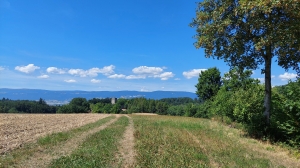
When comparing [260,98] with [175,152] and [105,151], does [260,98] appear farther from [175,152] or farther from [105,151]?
[105,151]

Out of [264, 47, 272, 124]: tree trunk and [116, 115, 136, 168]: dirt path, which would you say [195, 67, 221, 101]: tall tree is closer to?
[264, 47, 272, 124]: tree trunk

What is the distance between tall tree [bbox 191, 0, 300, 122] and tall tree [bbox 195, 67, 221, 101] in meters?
43.8

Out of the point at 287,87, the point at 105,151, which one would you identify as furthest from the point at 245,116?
the point at 105,151

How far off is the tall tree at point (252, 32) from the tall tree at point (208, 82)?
4378cm

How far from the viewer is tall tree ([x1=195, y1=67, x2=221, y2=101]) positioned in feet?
192

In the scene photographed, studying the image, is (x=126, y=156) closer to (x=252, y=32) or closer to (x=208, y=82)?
(x=252, y=32)

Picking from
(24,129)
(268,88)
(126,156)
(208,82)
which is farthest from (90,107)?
(126,156)

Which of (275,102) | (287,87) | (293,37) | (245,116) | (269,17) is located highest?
(269,17)

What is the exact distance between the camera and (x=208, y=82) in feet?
193

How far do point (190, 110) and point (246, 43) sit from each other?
76798 millimetres

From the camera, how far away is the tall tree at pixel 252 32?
11.2 meters

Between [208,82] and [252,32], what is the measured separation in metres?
46.3

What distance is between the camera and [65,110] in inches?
3999

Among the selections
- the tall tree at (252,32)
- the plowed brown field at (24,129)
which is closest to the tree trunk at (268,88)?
the tall tree at (252,32)
